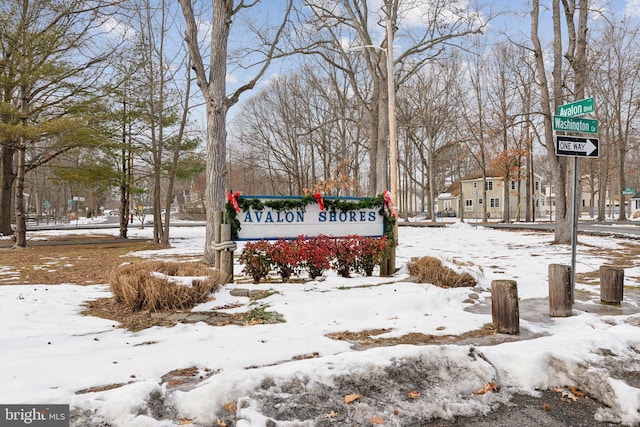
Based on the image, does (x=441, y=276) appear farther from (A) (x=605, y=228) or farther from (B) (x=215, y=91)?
(A) (x=605, y=228)

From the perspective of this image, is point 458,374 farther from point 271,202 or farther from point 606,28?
point 606,28

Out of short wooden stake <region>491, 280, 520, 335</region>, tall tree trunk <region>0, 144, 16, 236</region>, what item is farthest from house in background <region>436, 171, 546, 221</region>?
short wooden stake <region>491, 280, 520, 335</region>

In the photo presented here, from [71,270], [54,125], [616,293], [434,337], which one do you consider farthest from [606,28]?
[54,125]

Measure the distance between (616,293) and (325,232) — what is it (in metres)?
4.77

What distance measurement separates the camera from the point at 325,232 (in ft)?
24.6

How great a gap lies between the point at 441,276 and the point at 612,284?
251 centimetres

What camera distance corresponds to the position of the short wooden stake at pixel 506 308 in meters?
4.52

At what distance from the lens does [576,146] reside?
19.1 ft

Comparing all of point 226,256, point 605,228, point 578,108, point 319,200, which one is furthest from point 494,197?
point 226,256

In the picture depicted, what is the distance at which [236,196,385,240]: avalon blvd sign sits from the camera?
7133mm

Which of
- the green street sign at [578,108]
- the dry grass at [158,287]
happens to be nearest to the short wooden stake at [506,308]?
the green street sign at [578,108]

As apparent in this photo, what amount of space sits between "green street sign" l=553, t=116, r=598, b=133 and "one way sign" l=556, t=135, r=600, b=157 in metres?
0.14

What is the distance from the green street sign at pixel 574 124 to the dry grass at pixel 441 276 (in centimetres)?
293

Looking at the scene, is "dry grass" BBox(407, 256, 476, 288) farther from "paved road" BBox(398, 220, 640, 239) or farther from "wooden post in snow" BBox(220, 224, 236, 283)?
"paved road" BBox(398, 220, 640, 239)
